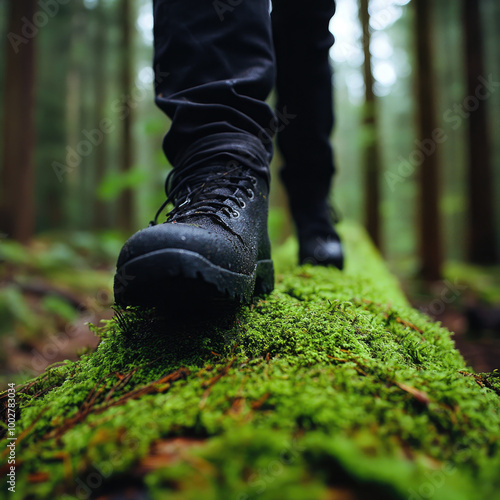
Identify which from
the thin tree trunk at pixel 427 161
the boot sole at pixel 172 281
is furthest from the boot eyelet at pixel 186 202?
the thin tree trunk at pixel 427 161

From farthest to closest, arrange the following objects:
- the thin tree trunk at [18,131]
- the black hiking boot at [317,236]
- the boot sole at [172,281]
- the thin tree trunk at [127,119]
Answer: the thin tree trunk at [127,119] → the thin tree trunk at [18,131] → the black hiking boot at [317,236] → the boot sole at [172,281]

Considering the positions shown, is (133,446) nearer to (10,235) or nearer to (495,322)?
(495,322)

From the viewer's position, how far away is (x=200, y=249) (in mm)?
948

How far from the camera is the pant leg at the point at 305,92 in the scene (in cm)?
194

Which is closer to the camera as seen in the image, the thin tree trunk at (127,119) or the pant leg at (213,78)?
the pant leg at (213,78)

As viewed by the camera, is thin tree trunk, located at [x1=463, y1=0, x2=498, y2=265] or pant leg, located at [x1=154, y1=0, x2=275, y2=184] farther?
thin tree trunk, located at [x1=463, y1=0, x2=498, y2=265]

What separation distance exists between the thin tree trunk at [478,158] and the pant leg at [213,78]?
418 inches

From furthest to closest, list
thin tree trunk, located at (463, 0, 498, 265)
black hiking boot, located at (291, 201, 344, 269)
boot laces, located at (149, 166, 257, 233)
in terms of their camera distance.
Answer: thin tree trunk, located at (463, 0, 498, 265)
black hiking boot, located at (291, 201, 344, 269)
boot laces, located at (149, 166, 257, 233)

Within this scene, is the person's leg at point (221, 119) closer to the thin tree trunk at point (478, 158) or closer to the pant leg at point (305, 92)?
the pant leg at point (305, 92)

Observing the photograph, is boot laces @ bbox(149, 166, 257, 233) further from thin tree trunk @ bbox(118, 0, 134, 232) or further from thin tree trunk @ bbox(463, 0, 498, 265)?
thin tree trunk @ bbox(463, 0, 498, 265)

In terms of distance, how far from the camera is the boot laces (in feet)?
3.86

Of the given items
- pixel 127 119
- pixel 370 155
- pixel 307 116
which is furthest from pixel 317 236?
pixel 127 119

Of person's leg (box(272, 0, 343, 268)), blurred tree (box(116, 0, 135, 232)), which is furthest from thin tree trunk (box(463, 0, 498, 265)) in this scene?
blurred tree (box(116, 0, 135, 232))

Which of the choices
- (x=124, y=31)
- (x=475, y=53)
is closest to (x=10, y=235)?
(x=124, y=31)
